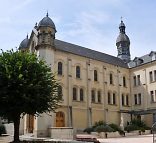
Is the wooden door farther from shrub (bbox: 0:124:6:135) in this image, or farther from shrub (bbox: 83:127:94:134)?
shrub (bbox: 0:124:6:135)

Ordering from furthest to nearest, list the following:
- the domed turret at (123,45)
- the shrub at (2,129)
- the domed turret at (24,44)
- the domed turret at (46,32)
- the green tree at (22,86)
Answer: the domed turret at (123,45) → the domed turret at (24,44) → the shrub at (2,129) → the domed turret at (46,32) → the green tree at (22,86)

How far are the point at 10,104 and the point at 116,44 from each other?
4087cm

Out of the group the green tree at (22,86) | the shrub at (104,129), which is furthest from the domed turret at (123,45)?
the green tree at (22,86)

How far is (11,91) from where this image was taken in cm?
2280

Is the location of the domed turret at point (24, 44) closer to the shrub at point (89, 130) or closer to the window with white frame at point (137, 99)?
the shrub at point (89, 130)

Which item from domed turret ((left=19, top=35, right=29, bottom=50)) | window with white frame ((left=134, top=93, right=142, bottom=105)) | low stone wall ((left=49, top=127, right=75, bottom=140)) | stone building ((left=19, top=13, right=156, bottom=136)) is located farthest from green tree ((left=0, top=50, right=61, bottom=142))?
window with white frame ((left=134, top=93, right=142, bottom=105))

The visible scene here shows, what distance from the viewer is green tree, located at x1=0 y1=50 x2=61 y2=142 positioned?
74.5 feet

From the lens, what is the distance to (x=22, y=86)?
2275 centimetres

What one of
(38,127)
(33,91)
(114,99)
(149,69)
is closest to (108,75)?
(114,99)

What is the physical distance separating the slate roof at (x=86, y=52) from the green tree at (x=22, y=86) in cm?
1655

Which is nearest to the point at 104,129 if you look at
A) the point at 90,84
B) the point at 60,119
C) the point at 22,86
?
the point at 60,119

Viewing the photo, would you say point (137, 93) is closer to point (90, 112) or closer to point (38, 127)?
Result: point (90, 112)

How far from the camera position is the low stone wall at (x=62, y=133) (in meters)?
30.3

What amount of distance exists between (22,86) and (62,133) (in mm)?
10678
